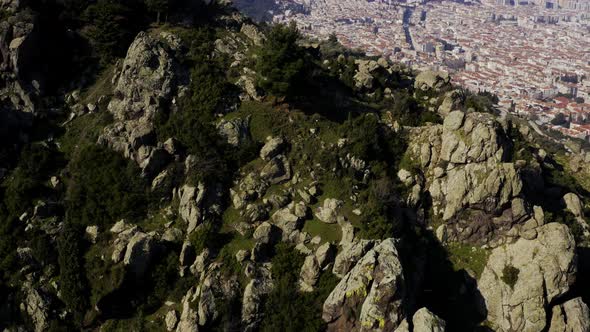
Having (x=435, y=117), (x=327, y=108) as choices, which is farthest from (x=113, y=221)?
(x=435, y=117)

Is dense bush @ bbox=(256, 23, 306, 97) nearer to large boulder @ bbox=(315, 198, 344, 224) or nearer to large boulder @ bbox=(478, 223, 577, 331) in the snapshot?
large boulder @ bbox=(315, 198, 344, 224)

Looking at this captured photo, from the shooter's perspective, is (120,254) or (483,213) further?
(483,213)

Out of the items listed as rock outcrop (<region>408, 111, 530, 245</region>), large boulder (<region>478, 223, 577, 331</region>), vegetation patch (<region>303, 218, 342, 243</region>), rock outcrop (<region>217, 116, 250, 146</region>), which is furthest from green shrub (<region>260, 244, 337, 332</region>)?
large boulder (<region>478, 223, 577, 331</region>)

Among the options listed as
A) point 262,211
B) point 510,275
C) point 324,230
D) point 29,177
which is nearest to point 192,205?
point 262,211

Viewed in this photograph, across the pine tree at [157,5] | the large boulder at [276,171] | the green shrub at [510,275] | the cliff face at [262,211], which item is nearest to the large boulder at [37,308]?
the cliff face at [262,211]

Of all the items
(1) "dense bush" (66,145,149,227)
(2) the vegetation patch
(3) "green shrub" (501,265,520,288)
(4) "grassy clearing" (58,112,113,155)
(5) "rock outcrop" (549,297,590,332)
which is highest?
(4) "grassy clearing" (58,112,113,155)

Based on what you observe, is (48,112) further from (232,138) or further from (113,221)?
(232,138)
